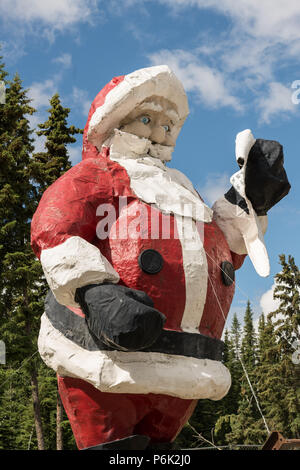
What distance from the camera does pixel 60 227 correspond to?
9.16ft

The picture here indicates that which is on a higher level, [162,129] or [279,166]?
[162,129]

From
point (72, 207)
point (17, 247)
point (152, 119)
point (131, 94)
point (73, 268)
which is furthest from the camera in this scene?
point (17, 247)

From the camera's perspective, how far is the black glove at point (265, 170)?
3324 millimetres

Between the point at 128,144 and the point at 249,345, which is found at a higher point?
the point at 128,144

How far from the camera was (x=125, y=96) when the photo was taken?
10.7 feet

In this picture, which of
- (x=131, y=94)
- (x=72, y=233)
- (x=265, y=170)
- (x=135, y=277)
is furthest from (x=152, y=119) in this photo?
(x=135, y=277)

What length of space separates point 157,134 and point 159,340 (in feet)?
4.43

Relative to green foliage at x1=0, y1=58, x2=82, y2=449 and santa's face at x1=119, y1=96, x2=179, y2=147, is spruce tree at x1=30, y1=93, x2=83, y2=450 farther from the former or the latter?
santa's face at x1=119, y1=96, x2=179, y2=147

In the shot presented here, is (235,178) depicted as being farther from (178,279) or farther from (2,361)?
(2,361)

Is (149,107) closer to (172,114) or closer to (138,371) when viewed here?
(172,114)

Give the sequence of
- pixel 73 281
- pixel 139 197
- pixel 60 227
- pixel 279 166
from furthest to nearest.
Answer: pixel 279 166
pixel 139 197
pixel 60 227
pixel 73 281

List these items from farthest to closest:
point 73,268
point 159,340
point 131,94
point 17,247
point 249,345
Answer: point 249,345 → point 17,247 → point 131,94 → point 159,340 → point 73,268
